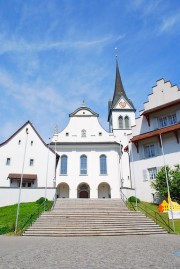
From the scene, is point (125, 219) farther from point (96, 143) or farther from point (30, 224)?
point (96, 143)

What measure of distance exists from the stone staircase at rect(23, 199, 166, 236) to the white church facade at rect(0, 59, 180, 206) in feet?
25.1

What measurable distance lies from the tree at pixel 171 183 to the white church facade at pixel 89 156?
200cm

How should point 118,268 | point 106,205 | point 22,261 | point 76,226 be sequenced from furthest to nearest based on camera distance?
point 106,205 < point 76,226 < point 22,261 < point 118,268

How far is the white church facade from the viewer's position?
29500mm

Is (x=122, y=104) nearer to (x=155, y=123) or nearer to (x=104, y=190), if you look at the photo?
(x=155, y=123)

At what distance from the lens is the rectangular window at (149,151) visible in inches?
1226

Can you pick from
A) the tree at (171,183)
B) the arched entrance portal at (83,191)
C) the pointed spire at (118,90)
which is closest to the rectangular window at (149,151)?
the tree at (171,183)

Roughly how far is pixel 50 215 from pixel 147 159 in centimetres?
1725

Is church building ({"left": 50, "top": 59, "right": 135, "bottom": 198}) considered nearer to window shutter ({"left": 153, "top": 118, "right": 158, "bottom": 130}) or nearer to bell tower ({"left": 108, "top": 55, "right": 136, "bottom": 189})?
window shutter ({"left": 153, "top": 118, "right": 158, "bottom": 130})

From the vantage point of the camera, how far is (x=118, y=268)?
5289mm

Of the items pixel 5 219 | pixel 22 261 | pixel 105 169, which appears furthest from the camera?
pixel 105 169

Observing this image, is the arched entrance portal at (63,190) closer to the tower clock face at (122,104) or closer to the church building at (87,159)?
the church building at (87,159)

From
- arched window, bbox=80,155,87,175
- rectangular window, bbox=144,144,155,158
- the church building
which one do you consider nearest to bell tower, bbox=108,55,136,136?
the church building

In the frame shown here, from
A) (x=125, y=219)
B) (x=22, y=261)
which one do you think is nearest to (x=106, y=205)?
(x=125, y=219)
